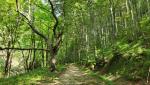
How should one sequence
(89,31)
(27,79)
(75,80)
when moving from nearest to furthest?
(27,79) → (75,80) → (89,31)

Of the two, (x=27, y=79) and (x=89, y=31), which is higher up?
(x=89, y=31)

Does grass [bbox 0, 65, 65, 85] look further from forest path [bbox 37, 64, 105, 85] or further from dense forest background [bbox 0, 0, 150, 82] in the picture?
dense forest background [bbox 0, 0, 150, 82]

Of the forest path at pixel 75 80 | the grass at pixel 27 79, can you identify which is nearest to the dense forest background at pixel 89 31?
the grass at pixel 27 79

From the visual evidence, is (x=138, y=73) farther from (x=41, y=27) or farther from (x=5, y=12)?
(x=41, y=27)

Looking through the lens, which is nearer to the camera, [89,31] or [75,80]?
[75,80]

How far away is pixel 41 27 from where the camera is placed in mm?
48719

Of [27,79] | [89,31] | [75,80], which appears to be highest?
[89,31]

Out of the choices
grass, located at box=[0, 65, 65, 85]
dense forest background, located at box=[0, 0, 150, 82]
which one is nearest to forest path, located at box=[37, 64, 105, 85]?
grass, located at box=[0, 65, 65, 85]

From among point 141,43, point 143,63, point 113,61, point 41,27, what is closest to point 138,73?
point 143,63

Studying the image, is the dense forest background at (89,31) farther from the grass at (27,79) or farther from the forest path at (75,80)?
the forest path at (75,80)

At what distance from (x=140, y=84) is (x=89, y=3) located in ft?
86.6

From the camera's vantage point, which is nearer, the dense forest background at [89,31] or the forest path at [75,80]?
the forest path at [75,80]

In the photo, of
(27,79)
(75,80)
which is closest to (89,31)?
(75,80)

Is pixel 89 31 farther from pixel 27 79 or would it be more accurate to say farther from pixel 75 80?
pixel 27 79
